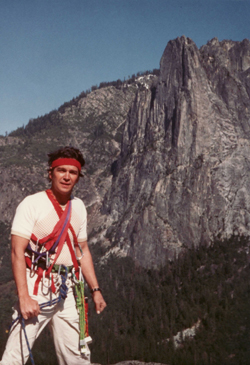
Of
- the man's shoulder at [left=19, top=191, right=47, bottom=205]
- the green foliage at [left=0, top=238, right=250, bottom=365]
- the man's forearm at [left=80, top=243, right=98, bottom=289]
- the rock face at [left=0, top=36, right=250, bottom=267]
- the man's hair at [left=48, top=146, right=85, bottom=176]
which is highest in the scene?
the rock face at [left=0, top=36, right=250, bottom=267]

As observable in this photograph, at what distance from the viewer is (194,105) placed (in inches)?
6855

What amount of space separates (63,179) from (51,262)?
1.41 meters

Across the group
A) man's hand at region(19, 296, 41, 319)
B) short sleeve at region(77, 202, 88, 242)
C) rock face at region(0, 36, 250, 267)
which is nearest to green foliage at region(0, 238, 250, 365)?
rock face at region(0, 36, 250, 267)

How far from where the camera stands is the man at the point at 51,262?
19.3 ft

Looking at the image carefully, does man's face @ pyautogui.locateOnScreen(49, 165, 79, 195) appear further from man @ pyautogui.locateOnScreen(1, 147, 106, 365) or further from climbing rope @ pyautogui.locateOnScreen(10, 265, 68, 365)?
climbing rope @ pyautogui.locateOnScreen(10, 265, 68, 365)

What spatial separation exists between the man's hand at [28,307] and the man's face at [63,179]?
1.82 metres

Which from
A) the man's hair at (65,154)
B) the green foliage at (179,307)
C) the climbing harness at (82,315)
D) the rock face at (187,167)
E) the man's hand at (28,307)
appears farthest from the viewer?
the rock face at (187,167)

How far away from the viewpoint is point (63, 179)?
6531 millimetres

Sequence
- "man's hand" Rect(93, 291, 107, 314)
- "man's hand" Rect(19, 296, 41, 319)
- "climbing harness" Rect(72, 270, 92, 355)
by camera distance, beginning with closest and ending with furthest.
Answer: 1. "man's hand" Rect(19, 296, 41, 319)
2. "climbing harness" Rect(72, 270, 92, 355)
3. "man's hand" Rect(93, 291, 107, 314)

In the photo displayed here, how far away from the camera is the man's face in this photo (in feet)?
21.4

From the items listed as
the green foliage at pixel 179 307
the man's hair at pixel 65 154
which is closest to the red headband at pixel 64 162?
the man's hair at pixel 65 154

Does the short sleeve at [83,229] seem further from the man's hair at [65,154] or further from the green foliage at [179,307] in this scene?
the green foliage at [179,307]

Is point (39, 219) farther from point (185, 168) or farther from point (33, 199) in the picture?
point (185, 168)

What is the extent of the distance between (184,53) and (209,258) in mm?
98282
